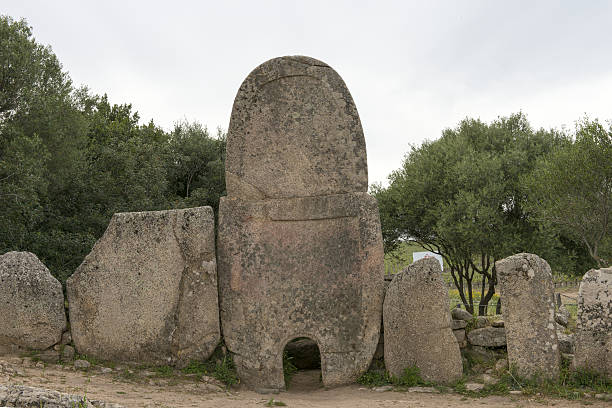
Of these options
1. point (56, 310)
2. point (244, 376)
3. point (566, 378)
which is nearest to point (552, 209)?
point (566, 378)

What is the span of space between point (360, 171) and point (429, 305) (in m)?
2.28

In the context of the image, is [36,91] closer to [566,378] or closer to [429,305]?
[429,305]

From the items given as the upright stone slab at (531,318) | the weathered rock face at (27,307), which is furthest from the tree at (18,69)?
the upright stone slab at (531,318)

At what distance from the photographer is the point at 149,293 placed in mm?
8906

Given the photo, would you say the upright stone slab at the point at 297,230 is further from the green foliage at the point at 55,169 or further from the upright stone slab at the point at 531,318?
the green foliage at the point at 55,169

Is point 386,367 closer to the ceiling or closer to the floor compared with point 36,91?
closer to the floor

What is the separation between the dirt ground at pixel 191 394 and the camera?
741 cm

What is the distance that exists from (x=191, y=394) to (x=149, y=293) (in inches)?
67.9

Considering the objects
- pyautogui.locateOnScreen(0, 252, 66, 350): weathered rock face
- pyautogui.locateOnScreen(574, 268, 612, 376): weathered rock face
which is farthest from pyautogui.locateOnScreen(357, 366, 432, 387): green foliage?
pyautogui.locateOnScreen(0, 252, 66, 350): weathered rock face

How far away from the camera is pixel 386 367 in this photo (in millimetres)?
8750

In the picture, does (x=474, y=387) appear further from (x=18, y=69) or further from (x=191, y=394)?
(x=18, y=69)

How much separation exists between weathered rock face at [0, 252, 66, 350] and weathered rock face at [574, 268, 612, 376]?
747 centimetres

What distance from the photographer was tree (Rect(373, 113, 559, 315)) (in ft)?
59.6

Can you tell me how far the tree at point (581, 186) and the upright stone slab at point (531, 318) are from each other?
8.82 m
